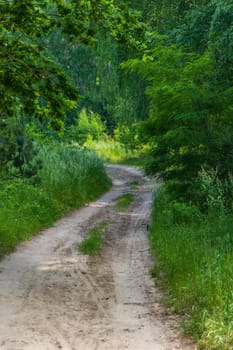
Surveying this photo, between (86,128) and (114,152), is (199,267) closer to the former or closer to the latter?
(114,152)

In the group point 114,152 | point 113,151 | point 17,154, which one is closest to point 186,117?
point 17,154

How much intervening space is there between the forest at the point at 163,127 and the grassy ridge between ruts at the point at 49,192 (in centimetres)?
5

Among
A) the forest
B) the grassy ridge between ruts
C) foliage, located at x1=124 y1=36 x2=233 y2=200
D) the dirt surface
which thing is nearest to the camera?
the dirt surface

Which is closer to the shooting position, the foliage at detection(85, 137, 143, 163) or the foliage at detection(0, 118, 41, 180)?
the foliage at detection(0, 118, 41, 180)

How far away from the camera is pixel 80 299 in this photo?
6.95 m

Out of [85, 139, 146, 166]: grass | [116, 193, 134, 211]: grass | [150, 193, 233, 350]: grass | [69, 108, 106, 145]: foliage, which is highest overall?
[69, 108, 106, 145]: foliage

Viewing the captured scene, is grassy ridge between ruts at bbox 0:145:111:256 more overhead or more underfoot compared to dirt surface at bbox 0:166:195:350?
more overhead

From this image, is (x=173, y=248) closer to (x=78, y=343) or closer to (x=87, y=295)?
(x=87, y=295)

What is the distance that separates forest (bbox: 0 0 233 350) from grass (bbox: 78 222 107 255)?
3.75ft

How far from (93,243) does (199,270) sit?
4.04 metres

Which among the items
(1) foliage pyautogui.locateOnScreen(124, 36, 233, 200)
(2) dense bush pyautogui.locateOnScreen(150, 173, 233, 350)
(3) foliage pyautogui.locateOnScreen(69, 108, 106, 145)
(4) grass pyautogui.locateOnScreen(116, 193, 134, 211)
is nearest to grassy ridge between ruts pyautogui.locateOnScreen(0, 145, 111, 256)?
(4) grass pyautogui.locateOnScreen(116, 193, 134, 211)

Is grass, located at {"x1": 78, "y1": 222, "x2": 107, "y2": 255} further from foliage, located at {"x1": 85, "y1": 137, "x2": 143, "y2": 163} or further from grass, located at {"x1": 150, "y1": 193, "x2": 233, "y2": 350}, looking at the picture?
foliage, located at {"x1": 85, "y1": 137, "x2": 143, "y2": 163}

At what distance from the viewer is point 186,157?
11.8 metres

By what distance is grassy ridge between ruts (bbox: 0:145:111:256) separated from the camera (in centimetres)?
1156
